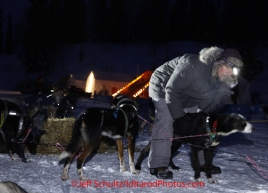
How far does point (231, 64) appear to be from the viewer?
13.5 ft

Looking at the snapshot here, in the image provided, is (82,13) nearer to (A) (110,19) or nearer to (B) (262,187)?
(A) (110,19)

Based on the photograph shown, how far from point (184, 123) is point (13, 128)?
2.45m

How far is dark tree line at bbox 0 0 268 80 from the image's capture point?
46.2m

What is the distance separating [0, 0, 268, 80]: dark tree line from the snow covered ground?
3715 centimetres

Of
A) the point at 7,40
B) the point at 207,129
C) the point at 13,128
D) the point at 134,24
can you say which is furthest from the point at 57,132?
the point at 7,40

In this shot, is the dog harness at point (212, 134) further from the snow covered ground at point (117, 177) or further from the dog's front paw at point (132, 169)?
the dog's front paw at point (132, 169)

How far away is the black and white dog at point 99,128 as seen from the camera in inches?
174

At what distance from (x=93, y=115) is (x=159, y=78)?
0.88m

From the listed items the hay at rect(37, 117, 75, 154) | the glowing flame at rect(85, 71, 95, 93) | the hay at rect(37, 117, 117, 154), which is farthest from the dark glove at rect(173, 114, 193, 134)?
the glowing flame at rect(85, 71, 95, 93)

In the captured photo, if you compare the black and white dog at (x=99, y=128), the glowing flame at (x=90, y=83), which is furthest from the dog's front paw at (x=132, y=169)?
the glowing flame at (x=90, y=83)

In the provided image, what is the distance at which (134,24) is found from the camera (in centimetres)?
7169

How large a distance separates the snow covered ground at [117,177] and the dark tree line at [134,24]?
1463 inches

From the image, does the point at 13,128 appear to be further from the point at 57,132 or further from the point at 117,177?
the point at 117,177

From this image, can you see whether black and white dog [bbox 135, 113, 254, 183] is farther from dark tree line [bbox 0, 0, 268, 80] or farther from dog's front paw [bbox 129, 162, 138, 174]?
dark tree line [bbox 0, 0, 268, 80]
